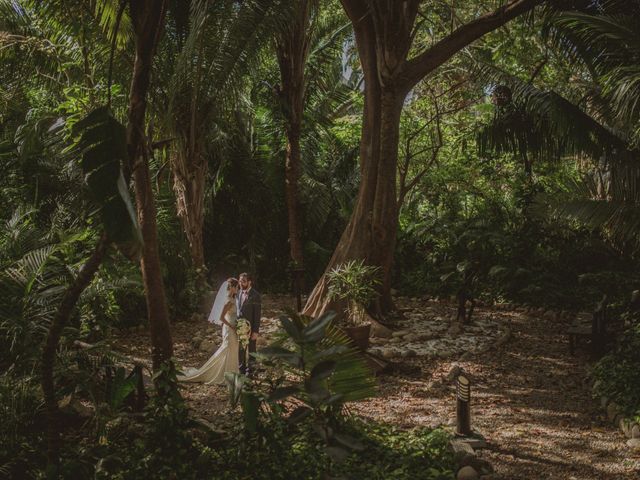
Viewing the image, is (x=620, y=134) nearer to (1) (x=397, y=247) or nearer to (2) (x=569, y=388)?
(2) (x=569, y=388)

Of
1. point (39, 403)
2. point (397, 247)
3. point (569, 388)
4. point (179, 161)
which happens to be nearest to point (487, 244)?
point (397, 247)

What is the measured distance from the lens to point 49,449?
453 cm

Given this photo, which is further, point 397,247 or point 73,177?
point 397,247

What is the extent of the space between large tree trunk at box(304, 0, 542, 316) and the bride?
2.65m

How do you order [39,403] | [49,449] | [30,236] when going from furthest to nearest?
[30,236] < [39,403] < [49,449]

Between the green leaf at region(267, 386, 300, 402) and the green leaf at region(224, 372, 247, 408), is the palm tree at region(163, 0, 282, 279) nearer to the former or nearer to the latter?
the green leaf at region(224, 372, 247, 408)

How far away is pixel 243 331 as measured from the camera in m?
7.68

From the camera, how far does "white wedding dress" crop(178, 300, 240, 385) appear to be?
795 cm

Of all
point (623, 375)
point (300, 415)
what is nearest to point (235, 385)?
point (300, 415)

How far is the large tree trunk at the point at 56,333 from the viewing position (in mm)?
3984

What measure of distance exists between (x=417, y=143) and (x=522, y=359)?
255 inches

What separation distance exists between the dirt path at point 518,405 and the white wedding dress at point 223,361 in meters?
0.17

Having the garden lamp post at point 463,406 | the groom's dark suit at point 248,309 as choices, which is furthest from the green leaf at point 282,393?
the groom's dark suit at point 248,309

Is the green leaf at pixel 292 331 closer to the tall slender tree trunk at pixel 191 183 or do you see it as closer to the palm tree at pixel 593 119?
the palm tree at pixel 593 119
